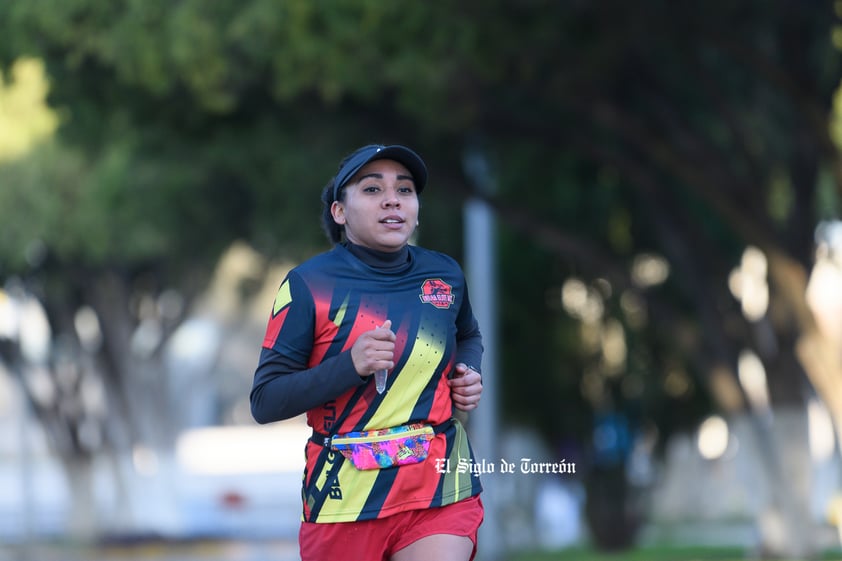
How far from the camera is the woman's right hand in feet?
13.7

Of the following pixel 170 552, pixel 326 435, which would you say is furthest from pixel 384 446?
pixel 170 552

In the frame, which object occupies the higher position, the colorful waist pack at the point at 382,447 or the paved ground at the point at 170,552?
the paved ground at the point at 170,552

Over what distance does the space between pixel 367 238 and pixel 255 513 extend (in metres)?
38.0

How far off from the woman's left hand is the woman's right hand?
0.32 meters

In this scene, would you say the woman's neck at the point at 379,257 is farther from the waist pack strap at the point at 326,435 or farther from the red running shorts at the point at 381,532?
the red running shorts at the point at 381,532

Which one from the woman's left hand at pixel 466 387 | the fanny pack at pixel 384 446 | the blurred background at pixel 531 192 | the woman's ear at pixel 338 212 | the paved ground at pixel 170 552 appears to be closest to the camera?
the fanny pack at pixel 384 446

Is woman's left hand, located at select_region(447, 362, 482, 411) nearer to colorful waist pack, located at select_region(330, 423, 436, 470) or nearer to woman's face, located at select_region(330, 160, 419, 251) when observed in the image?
colorful waist pack, located at select_region(330, 423, 436, 470)

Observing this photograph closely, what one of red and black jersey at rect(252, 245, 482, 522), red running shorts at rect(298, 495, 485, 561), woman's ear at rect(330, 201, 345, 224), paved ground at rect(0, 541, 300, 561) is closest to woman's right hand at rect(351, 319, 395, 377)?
red and black jersey at rect(252, 245, 482, 522)

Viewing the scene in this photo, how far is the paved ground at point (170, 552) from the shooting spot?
82.0 ft

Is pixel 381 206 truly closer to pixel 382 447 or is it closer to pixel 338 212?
pixel 338 212

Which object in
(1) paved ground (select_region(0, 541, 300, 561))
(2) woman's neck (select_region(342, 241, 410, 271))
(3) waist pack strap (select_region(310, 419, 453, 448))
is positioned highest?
(1) paved ground (select_region(0, 541, 300, 561))

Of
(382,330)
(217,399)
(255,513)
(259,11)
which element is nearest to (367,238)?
(382,330)

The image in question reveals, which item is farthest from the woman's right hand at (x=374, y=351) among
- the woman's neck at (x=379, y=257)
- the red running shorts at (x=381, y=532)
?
the red running shorts at (x=381, y=532)

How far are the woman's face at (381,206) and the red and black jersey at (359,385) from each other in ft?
0.26
